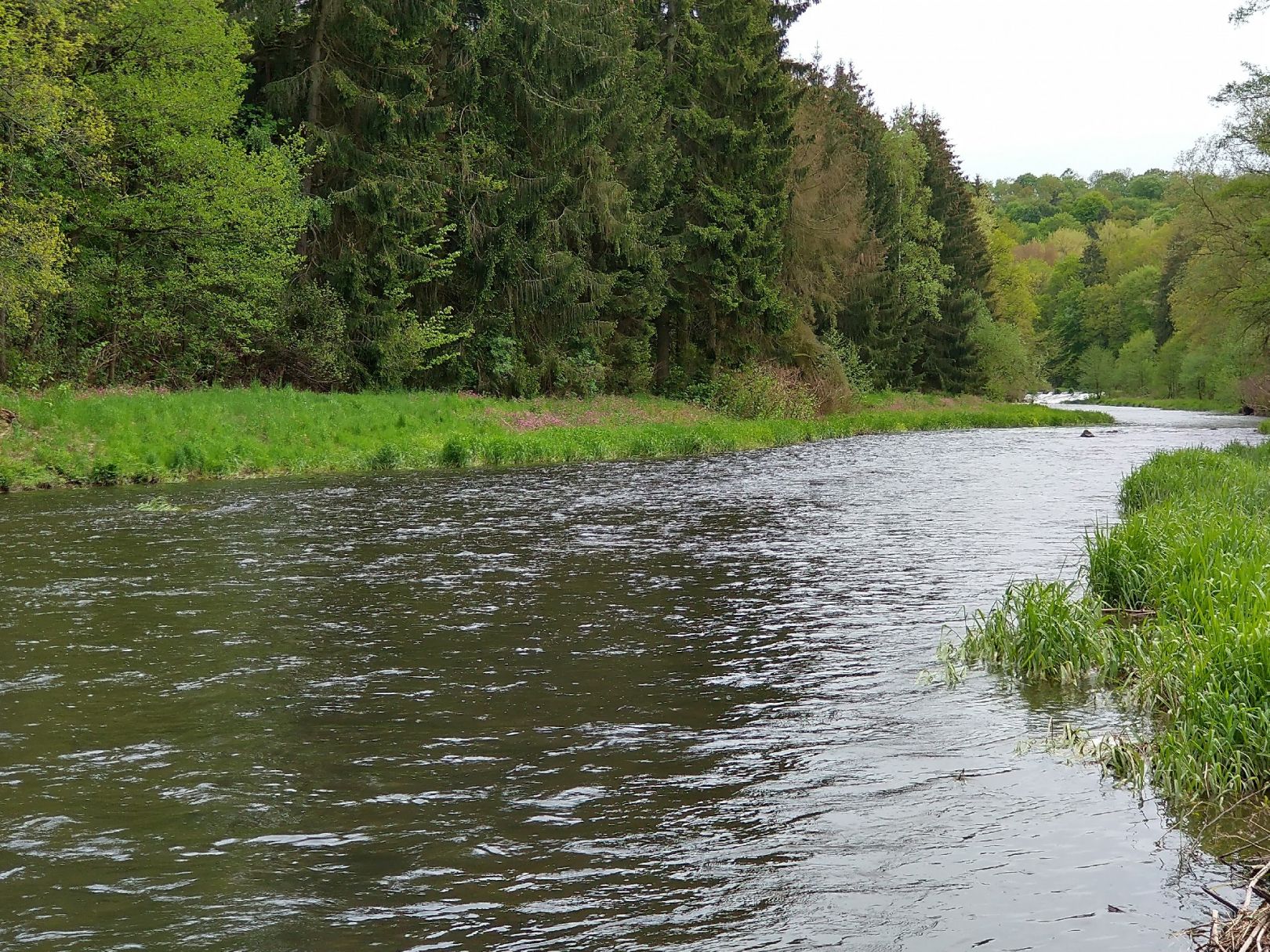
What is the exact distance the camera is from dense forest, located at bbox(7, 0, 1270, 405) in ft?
92.7

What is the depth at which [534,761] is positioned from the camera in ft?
25.1

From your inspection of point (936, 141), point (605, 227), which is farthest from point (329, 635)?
point (936, 141)

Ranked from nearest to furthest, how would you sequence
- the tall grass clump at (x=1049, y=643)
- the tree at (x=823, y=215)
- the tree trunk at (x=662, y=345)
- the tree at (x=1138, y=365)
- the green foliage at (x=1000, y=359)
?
the tall grass clump at (x=1049, y=643) < the tree trunk at (x=662, y=345) < the tree at (x=823, y=215) < the green foliage at (x=1000, y=359) < the tree at (x=1138, y=365)

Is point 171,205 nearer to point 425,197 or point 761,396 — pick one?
point 425,197

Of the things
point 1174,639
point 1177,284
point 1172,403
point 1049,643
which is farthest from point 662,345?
point 1172,403

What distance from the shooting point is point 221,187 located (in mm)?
29281

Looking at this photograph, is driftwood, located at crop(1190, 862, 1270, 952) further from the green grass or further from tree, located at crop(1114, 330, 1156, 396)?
tree, located at crop(1114, 330, 1156, 396)

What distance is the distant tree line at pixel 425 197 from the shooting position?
28141mm

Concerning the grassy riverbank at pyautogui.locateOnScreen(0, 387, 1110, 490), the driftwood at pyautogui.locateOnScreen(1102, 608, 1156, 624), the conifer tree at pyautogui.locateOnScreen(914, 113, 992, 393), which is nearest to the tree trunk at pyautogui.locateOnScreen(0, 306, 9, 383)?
the grassy riverbank at pyautogui.locateOnScreen(0, 387, 1110, 490)

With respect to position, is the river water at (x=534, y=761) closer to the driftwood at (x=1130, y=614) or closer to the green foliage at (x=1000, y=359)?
the driftwood at (x=1130, y=614)

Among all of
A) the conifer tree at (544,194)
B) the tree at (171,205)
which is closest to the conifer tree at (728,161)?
the conifer tree at (544,194)

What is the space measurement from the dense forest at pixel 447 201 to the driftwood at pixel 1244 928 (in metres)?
24.8

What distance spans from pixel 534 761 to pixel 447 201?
33871mm

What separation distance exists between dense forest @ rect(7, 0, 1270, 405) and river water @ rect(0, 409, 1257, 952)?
1453 cm
